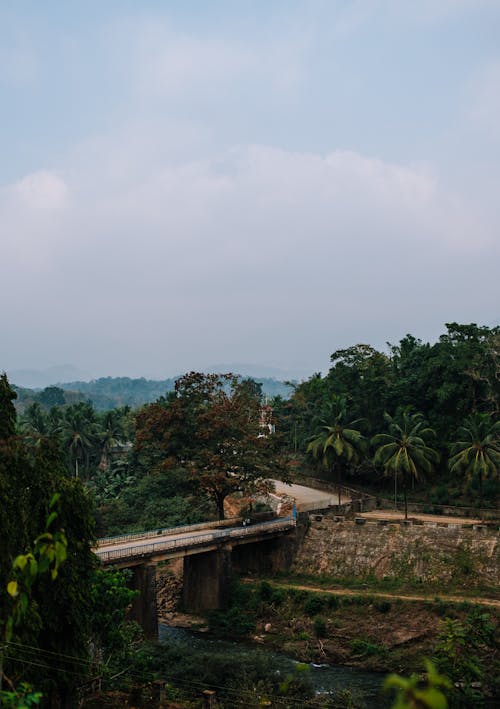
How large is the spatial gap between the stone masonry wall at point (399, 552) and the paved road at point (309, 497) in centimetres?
672

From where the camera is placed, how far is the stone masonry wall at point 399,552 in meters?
48.7

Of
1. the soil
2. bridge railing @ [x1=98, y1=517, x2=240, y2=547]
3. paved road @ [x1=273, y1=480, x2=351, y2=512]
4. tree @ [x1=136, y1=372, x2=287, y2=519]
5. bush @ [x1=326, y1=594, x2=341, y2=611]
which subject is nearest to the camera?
the soil

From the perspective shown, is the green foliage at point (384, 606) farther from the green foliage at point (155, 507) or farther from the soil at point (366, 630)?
the green foliage at point (155, 507)

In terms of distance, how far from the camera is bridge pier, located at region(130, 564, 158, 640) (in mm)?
45875

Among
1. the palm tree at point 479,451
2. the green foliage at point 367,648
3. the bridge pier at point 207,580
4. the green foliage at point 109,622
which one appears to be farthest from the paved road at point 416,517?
the green foliage at point 109,622

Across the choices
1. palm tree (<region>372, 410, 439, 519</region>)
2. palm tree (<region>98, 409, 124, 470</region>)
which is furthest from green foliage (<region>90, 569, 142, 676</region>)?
palm tree (<region>98, 409, 124, 470</region>)

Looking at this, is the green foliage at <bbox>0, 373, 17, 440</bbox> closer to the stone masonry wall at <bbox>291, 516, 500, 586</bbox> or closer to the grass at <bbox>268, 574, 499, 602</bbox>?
the grass at <bbox>268, 574, 499, 602</bbox>

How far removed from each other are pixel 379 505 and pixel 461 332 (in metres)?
19.2

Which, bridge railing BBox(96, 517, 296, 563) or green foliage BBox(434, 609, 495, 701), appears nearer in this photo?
green foliage BBox(434, 609, 495, 701)

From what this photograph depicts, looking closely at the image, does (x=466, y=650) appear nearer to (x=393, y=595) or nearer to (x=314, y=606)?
(x=393, y=595)

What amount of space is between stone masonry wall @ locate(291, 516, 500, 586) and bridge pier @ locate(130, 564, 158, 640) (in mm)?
13719

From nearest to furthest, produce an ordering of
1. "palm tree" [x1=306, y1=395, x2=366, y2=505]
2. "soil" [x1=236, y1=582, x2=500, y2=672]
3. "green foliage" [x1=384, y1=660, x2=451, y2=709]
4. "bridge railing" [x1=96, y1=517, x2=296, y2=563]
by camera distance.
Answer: "green foliage" [x1=384, y1=660, x2=451, y2=709], "soil" [x1=236, y1=582, x2=500, y2=672], "bridge railing" [x1=96, y1=517, x2=296, y2=563], "palm tree" [x1=306, y1=395, x2=366, y2=505]

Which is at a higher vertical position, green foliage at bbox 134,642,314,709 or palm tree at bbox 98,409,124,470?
palm tree at bbox 98,409,124,470

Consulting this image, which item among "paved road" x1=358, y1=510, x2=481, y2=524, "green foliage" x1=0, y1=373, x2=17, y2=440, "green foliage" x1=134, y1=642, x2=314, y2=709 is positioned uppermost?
"green foliage" x1=0, y1=373, x2=17, y2=440
